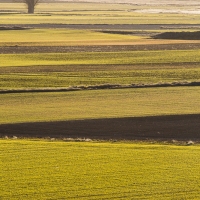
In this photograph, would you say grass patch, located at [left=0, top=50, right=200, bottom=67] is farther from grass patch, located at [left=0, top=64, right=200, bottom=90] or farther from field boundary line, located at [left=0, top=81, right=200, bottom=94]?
field boundary line, located at [left=0, top=81, right=200, bottom=94]

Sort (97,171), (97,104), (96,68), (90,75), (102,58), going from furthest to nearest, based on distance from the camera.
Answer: (102,58) < (96,68) < (90,75) < (97,104) < (97,171)

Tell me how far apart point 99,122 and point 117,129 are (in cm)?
151

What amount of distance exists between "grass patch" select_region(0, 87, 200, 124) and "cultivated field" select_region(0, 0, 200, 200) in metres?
0.05

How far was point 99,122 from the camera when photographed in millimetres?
28234

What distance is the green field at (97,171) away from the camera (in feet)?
60.4

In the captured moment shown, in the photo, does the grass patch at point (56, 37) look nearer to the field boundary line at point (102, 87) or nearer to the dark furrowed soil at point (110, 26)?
the dark furrowed soil at point (110, 26)

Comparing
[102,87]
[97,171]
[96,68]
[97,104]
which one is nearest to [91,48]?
[96,68]

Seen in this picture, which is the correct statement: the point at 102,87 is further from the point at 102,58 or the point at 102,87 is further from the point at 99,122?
the point at 102,58

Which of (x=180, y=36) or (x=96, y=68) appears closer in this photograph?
(x=96, y=68)

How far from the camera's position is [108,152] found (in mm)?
23125

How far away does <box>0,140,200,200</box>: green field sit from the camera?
1841cm

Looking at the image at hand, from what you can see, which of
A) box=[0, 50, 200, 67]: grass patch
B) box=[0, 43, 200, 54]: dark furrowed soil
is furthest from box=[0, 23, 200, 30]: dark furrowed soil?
box=[0, 50, 200, 67]: grass patch

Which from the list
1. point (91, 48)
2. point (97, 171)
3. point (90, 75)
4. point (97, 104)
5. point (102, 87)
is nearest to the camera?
point (97, 171)

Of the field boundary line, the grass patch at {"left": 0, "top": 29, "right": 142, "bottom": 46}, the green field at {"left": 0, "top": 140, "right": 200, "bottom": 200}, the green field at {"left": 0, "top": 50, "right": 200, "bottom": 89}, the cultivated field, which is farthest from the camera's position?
the grass patch at {"left": 0, "top": 29, "right": 142, "bottom": 46}
